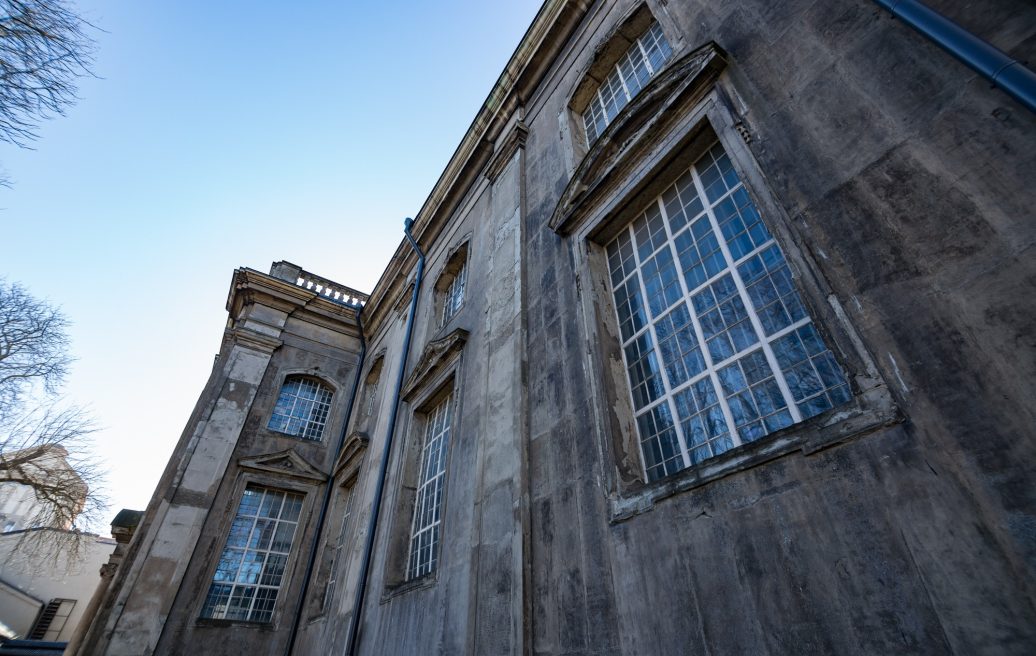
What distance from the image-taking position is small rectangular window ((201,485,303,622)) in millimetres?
9930

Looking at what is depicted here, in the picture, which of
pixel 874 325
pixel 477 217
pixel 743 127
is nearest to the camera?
pixel 874 325

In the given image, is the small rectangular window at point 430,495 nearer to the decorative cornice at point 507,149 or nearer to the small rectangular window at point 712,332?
the small rectangular window at point 712,332

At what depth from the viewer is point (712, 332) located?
3.83 metres

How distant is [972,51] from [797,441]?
234cm

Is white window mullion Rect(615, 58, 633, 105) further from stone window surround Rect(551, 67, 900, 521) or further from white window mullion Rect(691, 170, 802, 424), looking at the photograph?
white window mullion Rect(691, 170, 802, 424)

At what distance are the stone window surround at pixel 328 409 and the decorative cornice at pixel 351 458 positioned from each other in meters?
1.43

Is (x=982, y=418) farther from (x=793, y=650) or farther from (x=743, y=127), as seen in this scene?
(x=743, y=127)

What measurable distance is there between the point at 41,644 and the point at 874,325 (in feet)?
75.4

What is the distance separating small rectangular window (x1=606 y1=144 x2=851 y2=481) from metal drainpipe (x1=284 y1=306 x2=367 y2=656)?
387 inches

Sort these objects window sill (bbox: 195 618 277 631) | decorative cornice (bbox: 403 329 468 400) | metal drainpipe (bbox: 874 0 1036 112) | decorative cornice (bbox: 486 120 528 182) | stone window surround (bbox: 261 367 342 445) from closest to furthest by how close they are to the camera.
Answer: metal drainpipe (bbox: 874 0 1036 112) < decorative cornice (bbox: 403 329 468 400) < decorative cornice (bbox: 486 120 528 182) < window sill (bbox: 195 618 277 631) < stone window surround (bbox: 261 367 342 445)

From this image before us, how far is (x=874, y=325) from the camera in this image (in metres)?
2.64

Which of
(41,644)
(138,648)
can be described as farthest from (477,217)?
(41,644)

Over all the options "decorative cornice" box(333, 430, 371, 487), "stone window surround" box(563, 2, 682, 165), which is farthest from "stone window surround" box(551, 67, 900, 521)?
"decorative cornice" box(333, 430, 371, 487)

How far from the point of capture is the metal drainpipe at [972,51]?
2344 millimetres
